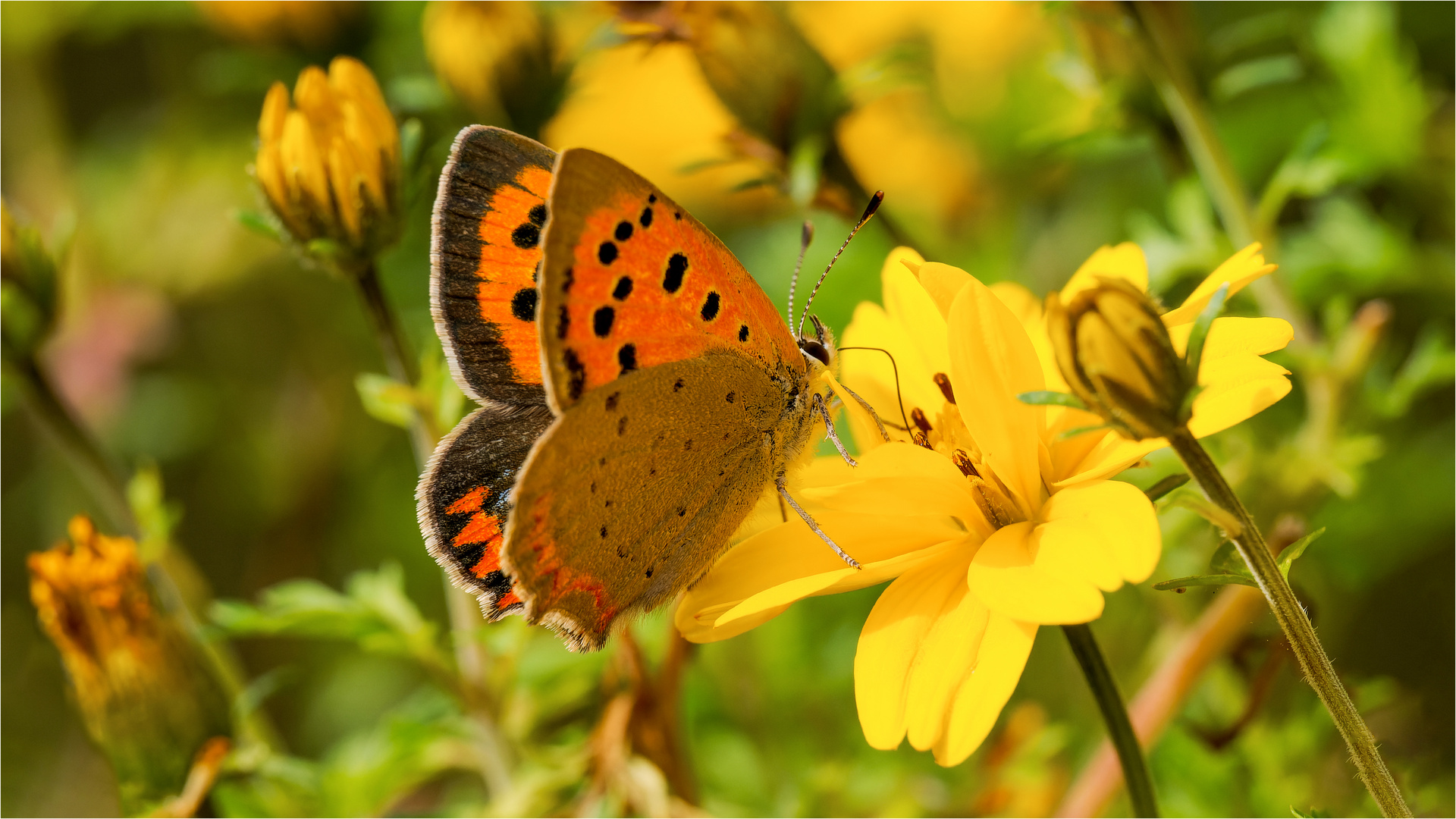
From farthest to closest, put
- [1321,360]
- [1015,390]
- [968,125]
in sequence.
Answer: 1. [968,125]
2. [1321,360]
3. [1015,390]

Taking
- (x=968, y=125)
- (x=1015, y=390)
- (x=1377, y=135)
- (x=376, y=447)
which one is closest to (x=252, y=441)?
(x=376, y=447)

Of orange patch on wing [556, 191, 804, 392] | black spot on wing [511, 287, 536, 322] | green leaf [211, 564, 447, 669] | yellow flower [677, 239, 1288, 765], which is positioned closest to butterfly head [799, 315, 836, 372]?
orange patch on wing [556, 191, 804, 392]

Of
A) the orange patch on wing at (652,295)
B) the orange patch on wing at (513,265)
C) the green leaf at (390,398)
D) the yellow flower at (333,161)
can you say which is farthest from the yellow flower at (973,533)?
the yellow flower at (333,161)

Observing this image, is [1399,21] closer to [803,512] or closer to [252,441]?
[803,512]

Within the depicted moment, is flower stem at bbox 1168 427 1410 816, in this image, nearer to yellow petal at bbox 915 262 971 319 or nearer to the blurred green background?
yellow petal at bbox 915 262 971 319

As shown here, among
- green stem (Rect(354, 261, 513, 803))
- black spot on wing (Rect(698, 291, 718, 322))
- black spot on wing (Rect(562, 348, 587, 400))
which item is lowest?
green stem (Rect(354, 261, 513, 803))

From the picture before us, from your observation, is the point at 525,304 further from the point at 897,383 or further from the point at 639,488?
the point at 897,383

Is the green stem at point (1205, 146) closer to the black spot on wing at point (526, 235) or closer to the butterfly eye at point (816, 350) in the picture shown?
the butterfly eye at point (816, 350)
